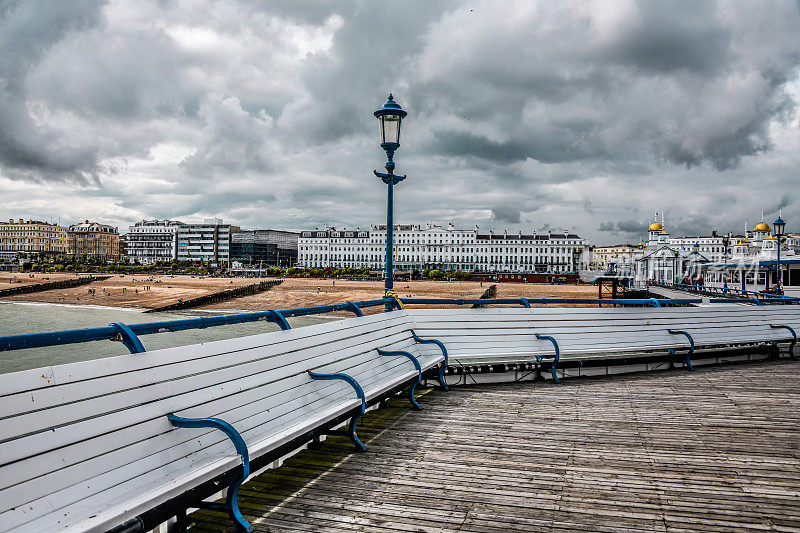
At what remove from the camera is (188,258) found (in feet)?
606

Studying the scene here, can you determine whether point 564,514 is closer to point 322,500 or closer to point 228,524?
point 322,500

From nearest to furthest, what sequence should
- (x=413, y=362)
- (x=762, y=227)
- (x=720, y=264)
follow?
(x=413, y=362), (x=720, y=264), (x=762, y=227)

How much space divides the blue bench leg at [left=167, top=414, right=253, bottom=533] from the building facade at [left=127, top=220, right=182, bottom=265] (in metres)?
200

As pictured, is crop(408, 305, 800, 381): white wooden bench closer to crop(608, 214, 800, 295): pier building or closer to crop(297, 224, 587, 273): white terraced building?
crop(608, 214, 800, 295): pier building

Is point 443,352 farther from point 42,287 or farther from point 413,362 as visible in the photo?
point 42,287

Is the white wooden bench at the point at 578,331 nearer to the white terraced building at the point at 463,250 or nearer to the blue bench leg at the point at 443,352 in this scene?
the blue bench leg at the point at 443,352

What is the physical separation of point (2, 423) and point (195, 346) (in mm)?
1277

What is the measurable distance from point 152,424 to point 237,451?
552mm

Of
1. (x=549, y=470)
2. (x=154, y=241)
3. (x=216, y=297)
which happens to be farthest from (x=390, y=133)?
(x=154, y=241)

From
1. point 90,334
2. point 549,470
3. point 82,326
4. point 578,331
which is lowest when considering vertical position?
point 82,326

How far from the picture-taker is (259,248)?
7318 inches

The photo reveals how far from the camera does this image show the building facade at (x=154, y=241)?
18975 centimetres

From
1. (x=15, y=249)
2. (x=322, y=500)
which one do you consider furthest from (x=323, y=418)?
(x=15, y=249)

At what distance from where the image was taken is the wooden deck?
370 centimetres
